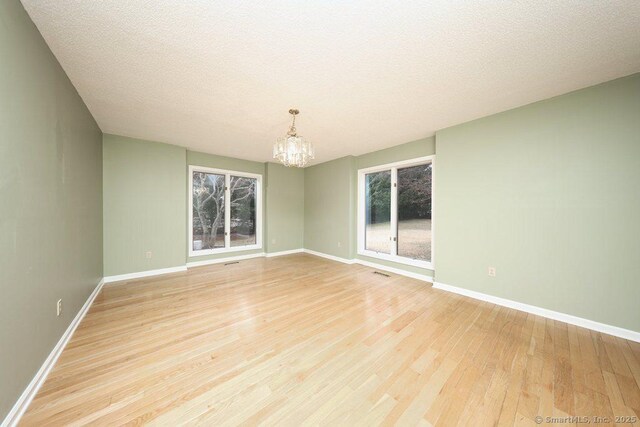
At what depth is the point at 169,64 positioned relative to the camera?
1891 millimetres

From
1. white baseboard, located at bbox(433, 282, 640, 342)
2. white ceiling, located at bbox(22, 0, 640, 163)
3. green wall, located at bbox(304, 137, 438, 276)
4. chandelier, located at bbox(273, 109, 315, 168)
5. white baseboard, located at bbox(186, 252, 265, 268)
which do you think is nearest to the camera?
white ceiling, located at bbox(22, 0, 640, 163)

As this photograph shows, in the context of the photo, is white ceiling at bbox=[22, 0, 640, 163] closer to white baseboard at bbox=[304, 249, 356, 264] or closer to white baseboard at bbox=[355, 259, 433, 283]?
white baseboard at bbox=[355, 259, 433, 283]

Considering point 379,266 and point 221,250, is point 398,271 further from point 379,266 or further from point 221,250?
point 221,250

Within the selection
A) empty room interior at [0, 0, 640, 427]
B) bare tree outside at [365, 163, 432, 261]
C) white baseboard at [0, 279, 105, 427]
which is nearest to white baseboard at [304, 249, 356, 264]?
bare tree outside at [365, 163, 432, 261]

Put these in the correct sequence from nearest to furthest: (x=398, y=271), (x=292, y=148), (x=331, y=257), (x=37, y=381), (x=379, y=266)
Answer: (x=37, y=381), (x=292, y=148), (x=398, y=271), (x=379, y=266), (x=331, y=257)

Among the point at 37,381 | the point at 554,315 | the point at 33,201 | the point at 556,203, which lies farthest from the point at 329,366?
the point at 556,203

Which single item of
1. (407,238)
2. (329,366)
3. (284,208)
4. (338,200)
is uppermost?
(338,200)

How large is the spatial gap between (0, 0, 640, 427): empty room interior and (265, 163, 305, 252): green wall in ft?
5.94

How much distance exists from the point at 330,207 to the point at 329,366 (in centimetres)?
395

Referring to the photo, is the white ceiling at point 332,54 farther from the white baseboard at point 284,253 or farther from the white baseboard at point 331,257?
the white baseboard at point 284,253

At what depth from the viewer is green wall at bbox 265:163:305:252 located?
5.59m

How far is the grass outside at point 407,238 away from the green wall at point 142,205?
4053 millimetres

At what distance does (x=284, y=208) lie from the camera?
5.86 metres

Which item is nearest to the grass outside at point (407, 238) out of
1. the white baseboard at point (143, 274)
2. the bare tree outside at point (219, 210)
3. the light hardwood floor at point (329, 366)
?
the light hardwood floor at point (329, 366)
